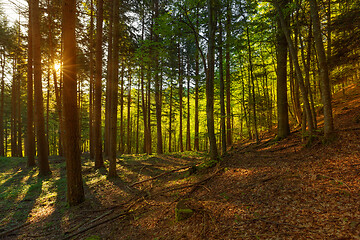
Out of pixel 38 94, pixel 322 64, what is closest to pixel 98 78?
pixel 38 94

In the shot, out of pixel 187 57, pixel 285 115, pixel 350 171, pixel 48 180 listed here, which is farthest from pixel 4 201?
pixel 187 57

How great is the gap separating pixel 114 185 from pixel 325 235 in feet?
27.8

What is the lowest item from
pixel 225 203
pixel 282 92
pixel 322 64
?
pixel 225 203

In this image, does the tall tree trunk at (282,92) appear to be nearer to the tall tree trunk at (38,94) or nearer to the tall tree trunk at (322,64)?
the tall tree trunk at (322,64)

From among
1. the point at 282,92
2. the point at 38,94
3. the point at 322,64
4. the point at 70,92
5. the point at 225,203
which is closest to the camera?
the point at 225,203

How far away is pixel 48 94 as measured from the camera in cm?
1698

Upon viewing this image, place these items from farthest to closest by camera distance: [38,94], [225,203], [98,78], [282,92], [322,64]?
[38,94], [98,78], [282,92], [322,64], [225,203]

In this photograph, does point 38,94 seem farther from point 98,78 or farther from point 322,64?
point 322,64

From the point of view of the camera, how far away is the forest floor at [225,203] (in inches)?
126

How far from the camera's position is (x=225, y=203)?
4551 millimetres

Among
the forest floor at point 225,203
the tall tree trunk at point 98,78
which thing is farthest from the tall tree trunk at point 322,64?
the tall tree trunk at point 98,78

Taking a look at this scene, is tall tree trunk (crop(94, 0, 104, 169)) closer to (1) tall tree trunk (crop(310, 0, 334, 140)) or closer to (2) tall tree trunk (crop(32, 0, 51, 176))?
(2) tall tree trunk (crop(32, 0, 51, 176))

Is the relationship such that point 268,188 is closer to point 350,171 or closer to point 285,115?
point 350,171

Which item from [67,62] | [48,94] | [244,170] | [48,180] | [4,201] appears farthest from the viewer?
[48,94]
